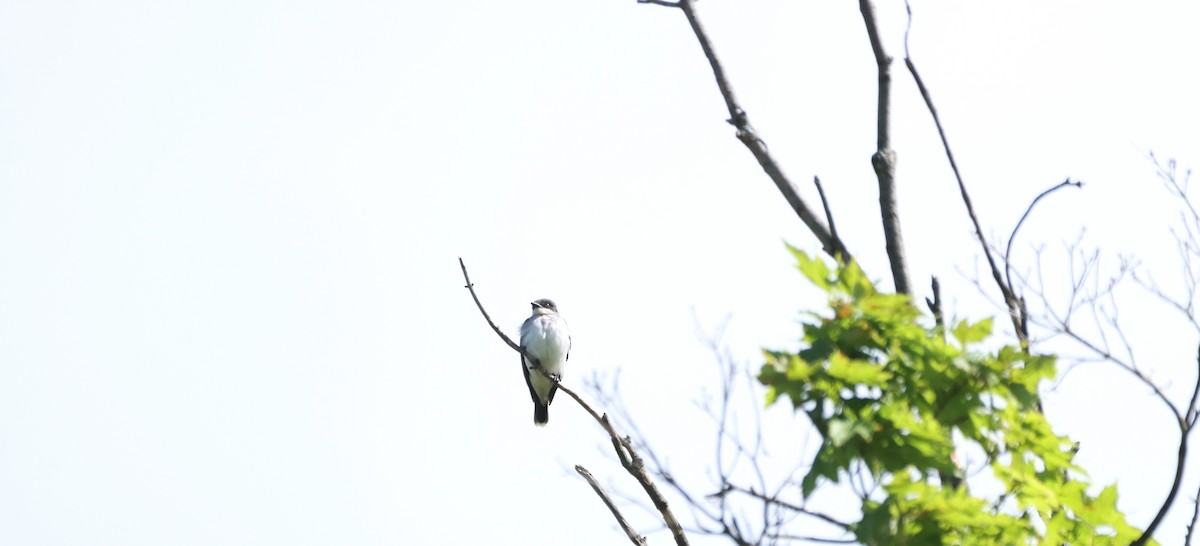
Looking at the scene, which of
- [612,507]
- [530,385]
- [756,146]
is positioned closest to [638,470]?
[612,507]

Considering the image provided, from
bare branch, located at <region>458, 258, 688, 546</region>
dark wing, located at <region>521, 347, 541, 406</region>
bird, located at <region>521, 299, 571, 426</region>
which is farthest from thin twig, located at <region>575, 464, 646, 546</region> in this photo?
dark wing, located at <region>521, 347, 541, 406</region>

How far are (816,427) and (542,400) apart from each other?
12867 mm

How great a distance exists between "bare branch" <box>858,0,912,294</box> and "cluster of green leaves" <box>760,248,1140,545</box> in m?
0.87

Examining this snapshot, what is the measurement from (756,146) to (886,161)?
1.91ft

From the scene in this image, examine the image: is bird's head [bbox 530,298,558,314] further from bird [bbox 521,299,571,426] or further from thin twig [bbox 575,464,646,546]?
thin twig [bbox 575,464,646,546]

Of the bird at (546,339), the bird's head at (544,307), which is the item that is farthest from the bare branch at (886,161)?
the bird's head at (544,307)

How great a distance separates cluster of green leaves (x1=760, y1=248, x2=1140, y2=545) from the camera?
12.6 feet

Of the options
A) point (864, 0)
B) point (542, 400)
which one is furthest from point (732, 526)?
point (542, 400)

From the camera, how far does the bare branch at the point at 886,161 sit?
4996 millimetres

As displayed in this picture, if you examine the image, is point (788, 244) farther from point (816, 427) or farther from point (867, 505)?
point (867, 505)

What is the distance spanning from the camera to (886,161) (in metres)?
5.23

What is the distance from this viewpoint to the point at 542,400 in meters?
16.7

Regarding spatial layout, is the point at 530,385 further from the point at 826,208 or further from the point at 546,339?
the point at 826,208

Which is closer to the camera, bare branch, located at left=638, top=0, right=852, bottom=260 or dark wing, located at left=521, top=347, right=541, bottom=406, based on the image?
bare branch, located at left=638, top=0, right=852, bottom=260
